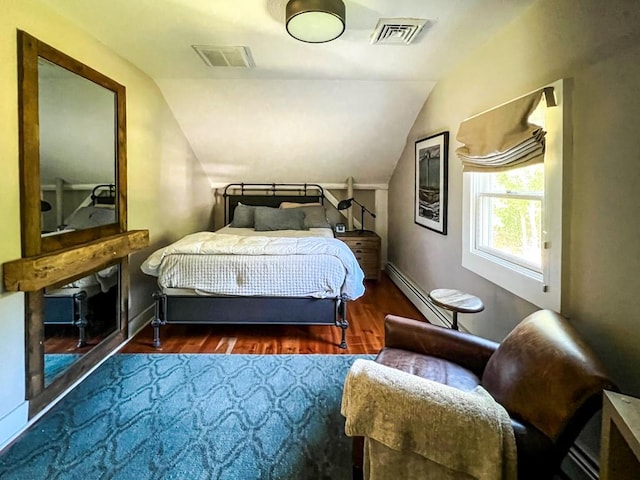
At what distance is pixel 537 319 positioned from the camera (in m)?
1.57

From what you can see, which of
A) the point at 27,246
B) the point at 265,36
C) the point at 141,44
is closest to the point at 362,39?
the point at 265,36

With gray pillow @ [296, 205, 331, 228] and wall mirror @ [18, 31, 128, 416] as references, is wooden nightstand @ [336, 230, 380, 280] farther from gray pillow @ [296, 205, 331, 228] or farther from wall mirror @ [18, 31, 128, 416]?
wall mirror @ [18, 31, 128, 416]

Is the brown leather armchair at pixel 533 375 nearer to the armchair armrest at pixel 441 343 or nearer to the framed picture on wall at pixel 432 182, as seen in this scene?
the armchair armrest at pixel 441 343

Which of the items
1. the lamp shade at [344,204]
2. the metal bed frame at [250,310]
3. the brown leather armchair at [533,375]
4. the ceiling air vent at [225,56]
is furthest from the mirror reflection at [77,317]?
the lamp shade at [344,204]

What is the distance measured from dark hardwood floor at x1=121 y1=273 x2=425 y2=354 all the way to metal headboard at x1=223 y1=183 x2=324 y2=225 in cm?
222

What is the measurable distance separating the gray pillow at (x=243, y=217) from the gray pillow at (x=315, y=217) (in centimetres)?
64

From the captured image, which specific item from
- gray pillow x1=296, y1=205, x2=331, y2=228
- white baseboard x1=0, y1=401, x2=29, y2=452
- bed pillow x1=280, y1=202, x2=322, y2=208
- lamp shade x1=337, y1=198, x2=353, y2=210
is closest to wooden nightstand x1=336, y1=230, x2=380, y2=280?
gray pillow x1=296, y1=205, x2=331, y2=228

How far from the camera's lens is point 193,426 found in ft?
6.64

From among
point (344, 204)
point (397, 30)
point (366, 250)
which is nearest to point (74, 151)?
point (397, 30)

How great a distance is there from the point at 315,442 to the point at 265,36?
2.50m

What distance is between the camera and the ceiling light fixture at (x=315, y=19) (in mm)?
1953

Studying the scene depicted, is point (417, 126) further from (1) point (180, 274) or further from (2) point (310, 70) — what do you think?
(1) point (180, 274)

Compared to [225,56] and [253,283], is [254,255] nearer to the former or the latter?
[253,283]

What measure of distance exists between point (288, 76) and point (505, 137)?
6.89 ft
